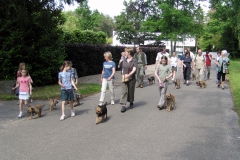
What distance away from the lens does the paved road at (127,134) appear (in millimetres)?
5035

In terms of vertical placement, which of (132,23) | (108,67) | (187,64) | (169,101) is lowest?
(169,101)

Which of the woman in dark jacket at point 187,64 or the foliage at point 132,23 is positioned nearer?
the woman in dark jacket at point 187,64

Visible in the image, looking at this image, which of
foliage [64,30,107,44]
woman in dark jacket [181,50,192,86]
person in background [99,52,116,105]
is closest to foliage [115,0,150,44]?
foliage [64,30,107,44]

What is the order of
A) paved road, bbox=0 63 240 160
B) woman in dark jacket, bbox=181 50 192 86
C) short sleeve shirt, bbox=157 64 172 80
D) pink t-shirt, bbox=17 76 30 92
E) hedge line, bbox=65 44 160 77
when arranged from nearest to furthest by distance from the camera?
1. paved road, bbox=0 63 240 160
2. pink t-shirt, bbox=17 76 30 92
3. short sleeve shirt, bbox=157 64 172 80
4. woman in dark jacket, bbox=181 50 192 86
5. hedge line, bbox=65 44 160 77

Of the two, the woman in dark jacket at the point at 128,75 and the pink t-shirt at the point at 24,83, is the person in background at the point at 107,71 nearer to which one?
the woman in dark jacket at the point at 128,75

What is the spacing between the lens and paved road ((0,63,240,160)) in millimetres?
5035

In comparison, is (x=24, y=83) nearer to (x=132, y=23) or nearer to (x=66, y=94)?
(x=66, y=94)

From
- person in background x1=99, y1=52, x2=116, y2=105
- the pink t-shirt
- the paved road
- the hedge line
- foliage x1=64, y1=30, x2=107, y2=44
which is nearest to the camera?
the paved road

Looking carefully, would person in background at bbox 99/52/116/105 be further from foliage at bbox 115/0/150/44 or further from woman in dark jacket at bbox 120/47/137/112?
foliage at bbox 115/0/150/44

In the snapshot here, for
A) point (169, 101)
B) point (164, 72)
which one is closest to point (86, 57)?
point (164, 72)

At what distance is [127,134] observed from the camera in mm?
6219

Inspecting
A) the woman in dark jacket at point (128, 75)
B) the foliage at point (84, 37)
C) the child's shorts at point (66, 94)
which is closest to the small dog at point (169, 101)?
the woman in dark jacket at point (128, 75)

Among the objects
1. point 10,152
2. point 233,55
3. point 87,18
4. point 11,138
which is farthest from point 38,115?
point 87,18

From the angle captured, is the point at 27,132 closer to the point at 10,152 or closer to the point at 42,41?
the point at 10,152
